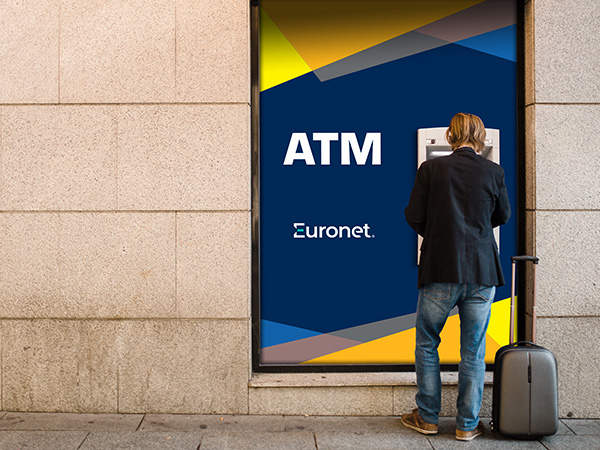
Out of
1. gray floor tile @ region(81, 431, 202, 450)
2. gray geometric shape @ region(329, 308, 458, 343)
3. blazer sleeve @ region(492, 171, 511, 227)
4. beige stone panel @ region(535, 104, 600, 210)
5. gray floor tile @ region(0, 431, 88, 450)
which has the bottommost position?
gray floor tile @ region(81, 431, 202, 450)

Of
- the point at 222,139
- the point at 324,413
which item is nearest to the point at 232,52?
the point at 222,139

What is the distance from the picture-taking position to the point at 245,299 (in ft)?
14.0

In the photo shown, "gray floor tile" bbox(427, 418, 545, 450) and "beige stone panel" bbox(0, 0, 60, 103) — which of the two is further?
"beige stone panel" bbox(0, 0, 60, 103)

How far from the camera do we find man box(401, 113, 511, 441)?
3.62 metres

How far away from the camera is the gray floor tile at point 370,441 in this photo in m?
3.71

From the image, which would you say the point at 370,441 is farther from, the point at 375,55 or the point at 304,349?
the point at 375,55

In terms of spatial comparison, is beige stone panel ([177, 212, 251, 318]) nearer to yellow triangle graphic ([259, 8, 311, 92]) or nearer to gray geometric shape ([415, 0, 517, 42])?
yellow triangle graphic ([259, 8, 311, 92])

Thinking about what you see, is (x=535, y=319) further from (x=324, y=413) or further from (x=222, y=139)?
(x=222, y=139)

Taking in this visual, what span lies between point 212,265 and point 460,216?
5.89 ft

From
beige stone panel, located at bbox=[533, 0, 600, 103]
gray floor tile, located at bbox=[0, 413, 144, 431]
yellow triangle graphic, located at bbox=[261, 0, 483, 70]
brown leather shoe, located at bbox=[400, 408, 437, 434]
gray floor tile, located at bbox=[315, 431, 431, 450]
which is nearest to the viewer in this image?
gray floor tile, located at bbox=[315, 431, 431, 450]

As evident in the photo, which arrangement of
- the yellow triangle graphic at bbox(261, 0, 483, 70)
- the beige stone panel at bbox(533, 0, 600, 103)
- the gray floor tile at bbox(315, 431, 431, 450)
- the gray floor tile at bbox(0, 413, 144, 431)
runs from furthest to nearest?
the yellow triangle graphic at bbox(261, 0, 483, 70)
the beige stone panel at bbox(533, 0, 600, 103)
the gray floor tile at bbox(0, 413, 144, 431)
the gray floor tile at bbox(315, 431, 431, 450)

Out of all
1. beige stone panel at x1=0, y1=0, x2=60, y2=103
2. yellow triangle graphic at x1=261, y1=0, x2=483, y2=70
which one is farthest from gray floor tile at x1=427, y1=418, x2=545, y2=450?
Answer: beige stone panel at x1=0, y1=0, x2=60, y2=103

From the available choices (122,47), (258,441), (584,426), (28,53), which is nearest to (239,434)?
(258,441)

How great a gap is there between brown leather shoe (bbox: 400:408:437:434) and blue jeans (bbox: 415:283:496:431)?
0.03m
